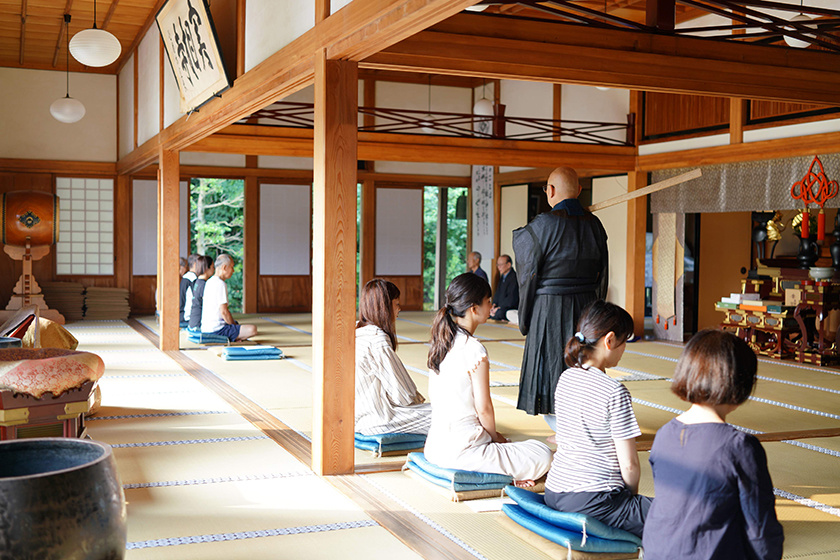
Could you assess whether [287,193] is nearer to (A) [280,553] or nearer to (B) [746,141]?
(B) [746,141]

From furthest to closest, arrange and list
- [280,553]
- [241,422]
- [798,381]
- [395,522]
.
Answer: [798,381]
[241,422]
[395,522]
[280,553]

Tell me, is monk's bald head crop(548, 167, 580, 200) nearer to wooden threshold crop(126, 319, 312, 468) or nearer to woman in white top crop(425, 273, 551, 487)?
woman in white top crop(425, 273, 551, 487)

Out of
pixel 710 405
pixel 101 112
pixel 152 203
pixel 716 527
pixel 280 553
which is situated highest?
pixel 101 112

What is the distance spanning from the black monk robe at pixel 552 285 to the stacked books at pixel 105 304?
832cm

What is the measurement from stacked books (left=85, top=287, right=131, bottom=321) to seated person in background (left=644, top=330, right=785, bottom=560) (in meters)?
10.3

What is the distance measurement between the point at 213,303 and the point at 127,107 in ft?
12.5

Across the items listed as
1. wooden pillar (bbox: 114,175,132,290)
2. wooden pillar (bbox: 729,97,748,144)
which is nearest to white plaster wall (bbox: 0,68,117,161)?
wooden pillar (bbox: 114,175,132,290)

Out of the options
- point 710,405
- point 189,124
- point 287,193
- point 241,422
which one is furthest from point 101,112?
point 710,405

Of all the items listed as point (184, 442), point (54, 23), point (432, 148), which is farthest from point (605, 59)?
point (54, 23)

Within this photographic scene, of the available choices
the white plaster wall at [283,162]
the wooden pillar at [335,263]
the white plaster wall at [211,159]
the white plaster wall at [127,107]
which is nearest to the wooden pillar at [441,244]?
the white plaster wall at [283,162]

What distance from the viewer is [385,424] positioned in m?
4.22

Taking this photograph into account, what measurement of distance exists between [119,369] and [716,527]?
18.7 ft

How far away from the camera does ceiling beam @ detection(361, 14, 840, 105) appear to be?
3.90 meters

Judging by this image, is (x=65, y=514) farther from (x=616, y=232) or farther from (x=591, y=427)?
(x=616, y=232)
